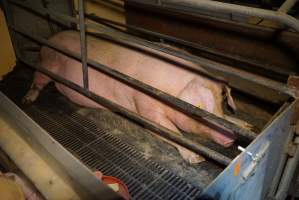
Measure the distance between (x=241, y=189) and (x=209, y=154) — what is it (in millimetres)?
580

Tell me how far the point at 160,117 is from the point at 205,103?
0.35 metres

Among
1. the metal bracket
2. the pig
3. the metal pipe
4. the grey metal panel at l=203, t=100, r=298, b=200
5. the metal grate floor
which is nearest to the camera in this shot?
the grey metal panel at l=203, t=100, r=298, b=200

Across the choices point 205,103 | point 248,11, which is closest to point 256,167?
point 248,11

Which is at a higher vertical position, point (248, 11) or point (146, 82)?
point (248, 11)

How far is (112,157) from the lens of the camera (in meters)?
2.13

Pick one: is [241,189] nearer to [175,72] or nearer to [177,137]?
[177,137]

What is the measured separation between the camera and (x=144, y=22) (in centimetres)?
381

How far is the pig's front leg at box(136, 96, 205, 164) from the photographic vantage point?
207cm

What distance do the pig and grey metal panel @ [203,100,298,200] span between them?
59cm

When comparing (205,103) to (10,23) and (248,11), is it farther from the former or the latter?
(10,23)

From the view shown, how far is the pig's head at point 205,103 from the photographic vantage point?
6.47 feet

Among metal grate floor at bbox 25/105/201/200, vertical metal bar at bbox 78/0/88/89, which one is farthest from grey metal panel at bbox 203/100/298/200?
vertical metal bar at bbox 78/0/88/89

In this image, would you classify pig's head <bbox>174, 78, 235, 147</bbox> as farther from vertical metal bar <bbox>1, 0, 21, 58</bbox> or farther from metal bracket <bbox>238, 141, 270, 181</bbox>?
vertical metal bar <bbox>1, 0, 21, 58</bbox>

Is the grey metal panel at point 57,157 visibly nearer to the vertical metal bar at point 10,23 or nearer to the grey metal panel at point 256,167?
the grey metal panel at point 256,167
